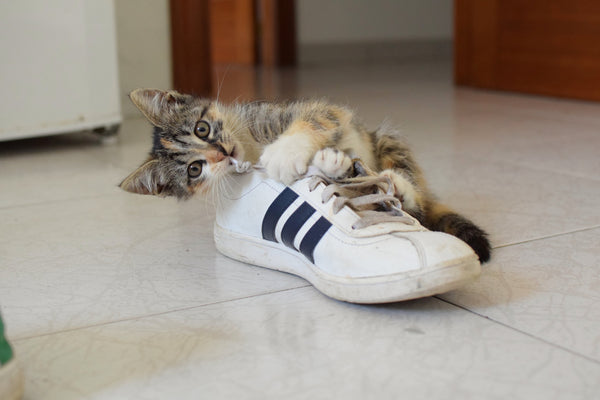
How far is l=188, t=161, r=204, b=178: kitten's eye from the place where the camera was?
4.55 feet

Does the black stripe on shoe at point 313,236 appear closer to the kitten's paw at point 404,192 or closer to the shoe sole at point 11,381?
the kitten's paw at point 404,192

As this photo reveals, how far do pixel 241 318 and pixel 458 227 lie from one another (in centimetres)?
50

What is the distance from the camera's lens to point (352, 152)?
1.38 m

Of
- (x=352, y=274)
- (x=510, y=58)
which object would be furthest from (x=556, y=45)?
(x=352, y=274)

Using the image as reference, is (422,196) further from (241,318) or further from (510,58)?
(510,58)

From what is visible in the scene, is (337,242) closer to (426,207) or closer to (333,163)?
(333,163)

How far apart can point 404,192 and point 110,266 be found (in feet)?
2.00

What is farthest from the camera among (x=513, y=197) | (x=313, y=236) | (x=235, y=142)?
(x=513, y=197)

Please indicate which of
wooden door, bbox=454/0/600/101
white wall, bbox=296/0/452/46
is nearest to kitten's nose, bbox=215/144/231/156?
wooden door, bbox=454/0/600/101

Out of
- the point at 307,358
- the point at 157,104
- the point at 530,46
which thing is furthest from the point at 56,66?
the point at 530,46

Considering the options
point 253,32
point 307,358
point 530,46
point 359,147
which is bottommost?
point 307,358

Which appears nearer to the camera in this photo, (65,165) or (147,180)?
(147,180)

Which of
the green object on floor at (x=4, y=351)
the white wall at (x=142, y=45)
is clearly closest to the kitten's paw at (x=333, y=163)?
the green object on floor at (x=4, y=351)

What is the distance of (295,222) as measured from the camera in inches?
46.9
